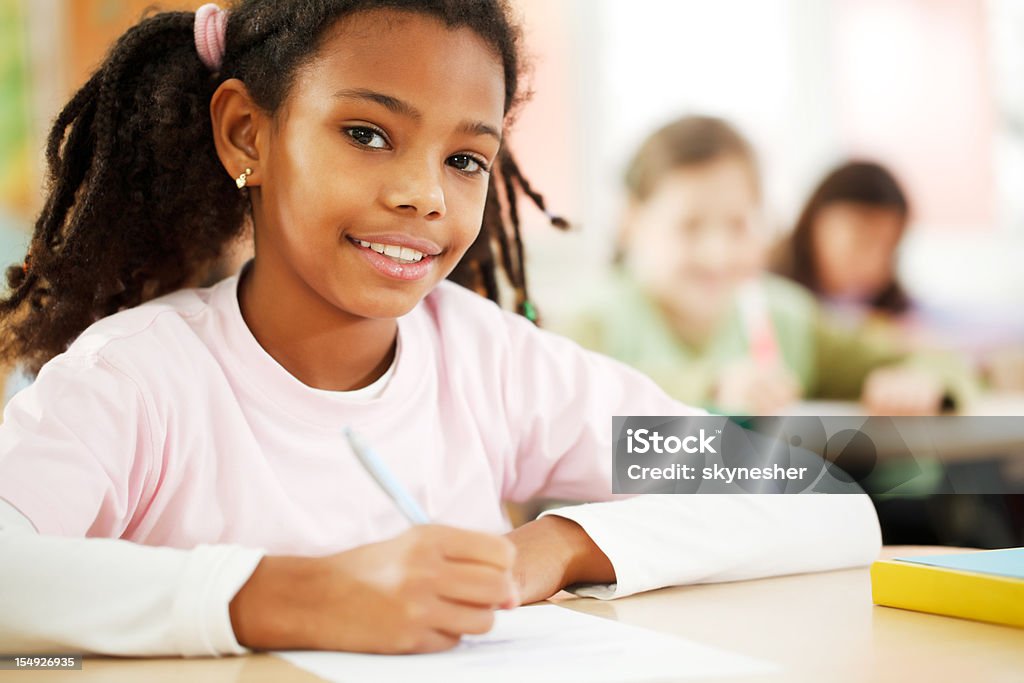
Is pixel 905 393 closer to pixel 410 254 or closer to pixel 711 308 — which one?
pixel 711 308

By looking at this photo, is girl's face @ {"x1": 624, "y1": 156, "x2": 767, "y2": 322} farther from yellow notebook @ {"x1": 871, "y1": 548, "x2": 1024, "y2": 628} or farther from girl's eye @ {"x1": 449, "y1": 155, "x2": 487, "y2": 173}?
yellow notebook @ {"x1": 871, "y1": 548, "x2": 1024, "y2": 628}

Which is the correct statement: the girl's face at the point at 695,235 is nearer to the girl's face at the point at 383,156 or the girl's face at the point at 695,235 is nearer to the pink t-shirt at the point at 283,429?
the pink t-shirt at the point at 283,429

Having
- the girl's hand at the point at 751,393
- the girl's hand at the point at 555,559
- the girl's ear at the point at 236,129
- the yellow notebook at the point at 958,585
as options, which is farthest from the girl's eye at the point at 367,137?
the girl's hand at the point at 751,393

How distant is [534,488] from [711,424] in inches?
6.6

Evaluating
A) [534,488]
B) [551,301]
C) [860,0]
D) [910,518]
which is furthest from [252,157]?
[860,0]

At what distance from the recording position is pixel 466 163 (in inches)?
32.6

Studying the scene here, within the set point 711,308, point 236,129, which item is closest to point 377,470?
point 236,129

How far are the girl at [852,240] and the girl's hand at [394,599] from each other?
2144 mm

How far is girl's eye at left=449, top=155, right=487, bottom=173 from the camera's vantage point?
32.3 inches

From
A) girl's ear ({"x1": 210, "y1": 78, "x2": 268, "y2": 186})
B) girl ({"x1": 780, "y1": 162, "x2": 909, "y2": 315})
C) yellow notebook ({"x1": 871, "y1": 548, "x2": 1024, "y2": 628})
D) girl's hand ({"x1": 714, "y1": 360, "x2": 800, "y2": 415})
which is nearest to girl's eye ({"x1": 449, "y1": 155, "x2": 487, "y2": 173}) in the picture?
girl's ear ({"x1": 210, "y1": 78, "x2": 268, "y2": 186})

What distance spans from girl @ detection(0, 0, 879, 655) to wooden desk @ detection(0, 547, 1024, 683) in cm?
2

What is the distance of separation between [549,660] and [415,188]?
360mm

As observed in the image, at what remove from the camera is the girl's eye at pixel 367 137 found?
0.78 m

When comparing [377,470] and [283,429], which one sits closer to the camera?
[377,470]
